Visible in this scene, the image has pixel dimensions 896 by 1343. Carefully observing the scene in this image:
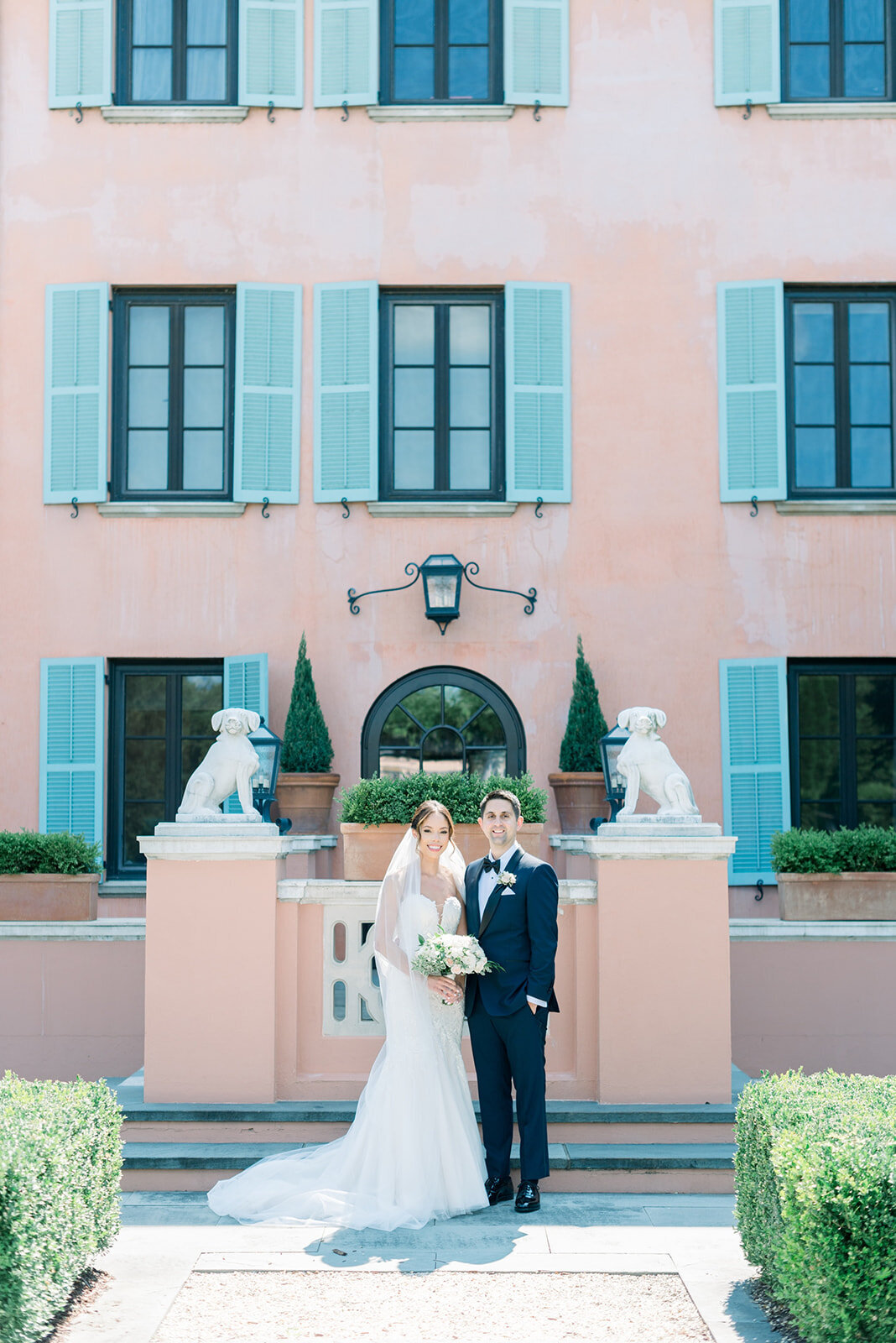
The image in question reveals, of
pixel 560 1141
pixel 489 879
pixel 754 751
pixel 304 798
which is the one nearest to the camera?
pixel 489 879

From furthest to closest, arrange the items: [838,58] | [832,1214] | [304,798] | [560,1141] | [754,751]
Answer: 1. [838,58]
2. [754,751]
3. [304,798]
4. [560,1141]
5. [832,1214]

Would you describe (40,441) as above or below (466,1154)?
above

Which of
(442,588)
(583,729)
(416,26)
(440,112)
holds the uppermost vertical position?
(416,26)

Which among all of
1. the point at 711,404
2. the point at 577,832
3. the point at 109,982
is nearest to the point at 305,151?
the point at 711,404

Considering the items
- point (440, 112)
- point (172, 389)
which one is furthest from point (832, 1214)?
point (440, 112)

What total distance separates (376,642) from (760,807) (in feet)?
10.8

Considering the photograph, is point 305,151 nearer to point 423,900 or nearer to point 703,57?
point 703,57

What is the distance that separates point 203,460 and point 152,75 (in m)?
3.27

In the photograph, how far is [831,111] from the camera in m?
11.0

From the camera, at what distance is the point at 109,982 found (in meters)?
8.66

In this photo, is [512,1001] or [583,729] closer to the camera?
[512,1001]

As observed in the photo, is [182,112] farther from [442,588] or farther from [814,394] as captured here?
[814,394]

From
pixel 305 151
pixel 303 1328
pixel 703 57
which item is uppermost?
pixel 703 57

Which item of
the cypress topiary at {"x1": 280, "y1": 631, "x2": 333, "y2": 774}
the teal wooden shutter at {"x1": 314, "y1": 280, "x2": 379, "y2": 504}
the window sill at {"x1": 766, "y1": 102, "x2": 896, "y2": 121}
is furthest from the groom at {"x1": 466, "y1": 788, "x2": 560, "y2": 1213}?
the window sill at {"x1": 766, "y1": 102, "x2": 896, "y2": 121}
